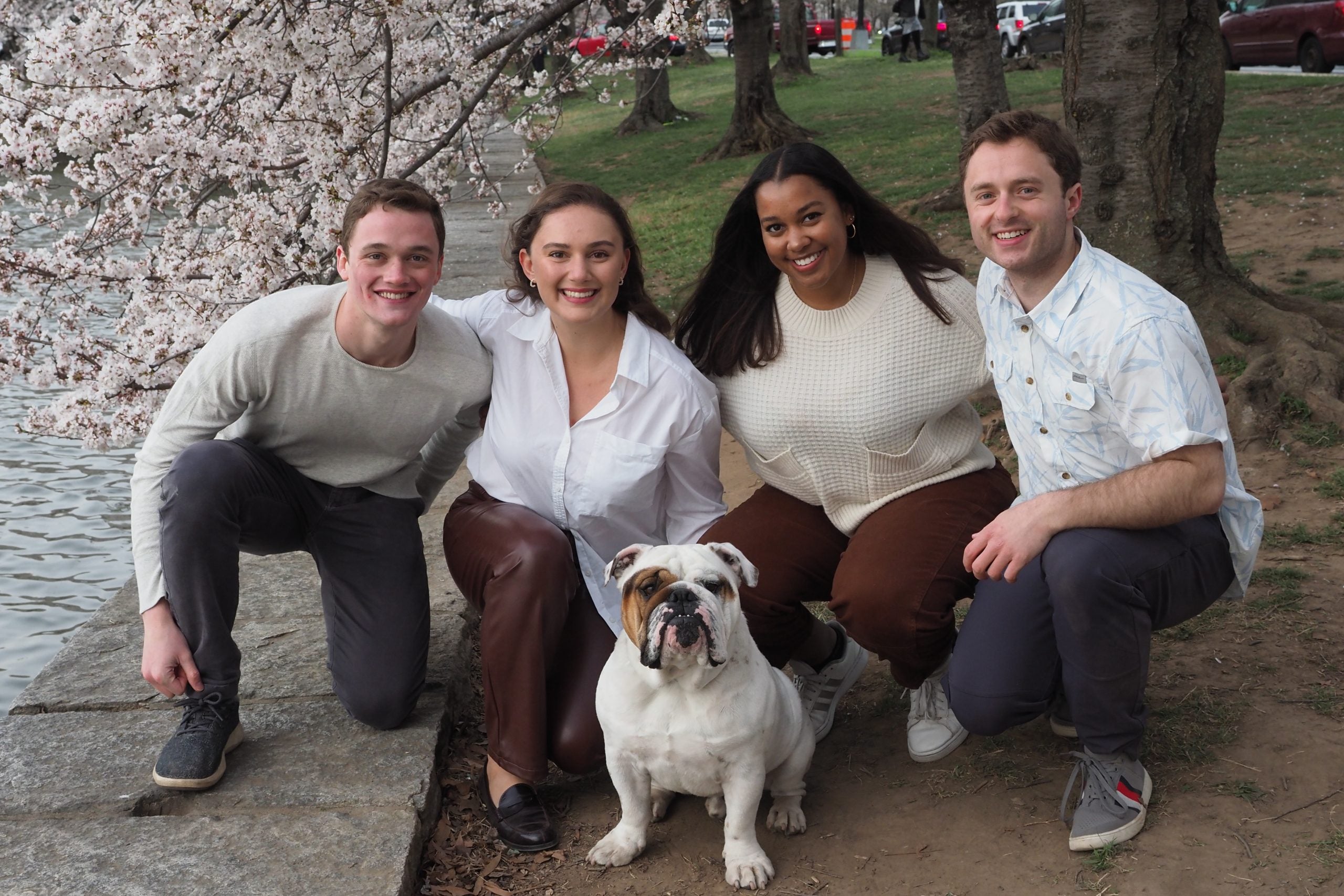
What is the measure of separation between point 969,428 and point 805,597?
31.2 inches

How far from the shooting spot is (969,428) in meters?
3.97

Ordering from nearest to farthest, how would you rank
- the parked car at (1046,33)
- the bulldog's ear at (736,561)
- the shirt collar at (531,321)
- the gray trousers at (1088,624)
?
the gray trousers at (1088,624)
the bulldog's ear at (736,561)
the shirt collar at (531,321)
the parked car at (1046,33)

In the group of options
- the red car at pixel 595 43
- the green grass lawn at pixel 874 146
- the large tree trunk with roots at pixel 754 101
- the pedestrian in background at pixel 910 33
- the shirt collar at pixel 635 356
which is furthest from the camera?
the pedestrian in background at pixel 910 33

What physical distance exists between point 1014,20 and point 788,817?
120ft

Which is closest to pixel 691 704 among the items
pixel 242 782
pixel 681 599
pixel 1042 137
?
pixel 681 599

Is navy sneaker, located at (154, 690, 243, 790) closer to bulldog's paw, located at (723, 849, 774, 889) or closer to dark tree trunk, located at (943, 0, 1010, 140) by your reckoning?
bulldog's paw, located at (723, 849, 774, 889)

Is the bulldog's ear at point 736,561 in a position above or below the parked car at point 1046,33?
below

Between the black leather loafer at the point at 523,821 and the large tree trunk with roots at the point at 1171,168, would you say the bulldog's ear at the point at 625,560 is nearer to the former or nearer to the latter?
the black leather loafer at the point at 523,821

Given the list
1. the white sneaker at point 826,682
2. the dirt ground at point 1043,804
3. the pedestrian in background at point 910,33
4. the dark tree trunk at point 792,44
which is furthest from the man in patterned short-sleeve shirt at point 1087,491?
the pedestrian in background at point 910,33

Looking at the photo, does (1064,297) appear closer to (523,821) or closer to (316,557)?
(523,821)

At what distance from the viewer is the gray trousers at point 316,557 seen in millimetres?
3629

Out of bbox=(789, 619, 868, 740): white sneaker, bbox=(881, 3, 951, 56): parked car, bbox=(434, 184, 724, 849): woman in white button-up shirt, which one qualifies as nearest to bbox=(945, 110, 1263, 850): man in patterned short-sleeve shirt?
bbox=(789, 619, 868, 740): white sneaker

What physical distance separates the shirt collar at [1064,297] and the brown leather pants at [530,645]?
1.61 meters

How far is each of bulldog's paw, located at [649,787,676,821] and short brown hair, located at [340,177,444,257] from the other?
74.5 inches
